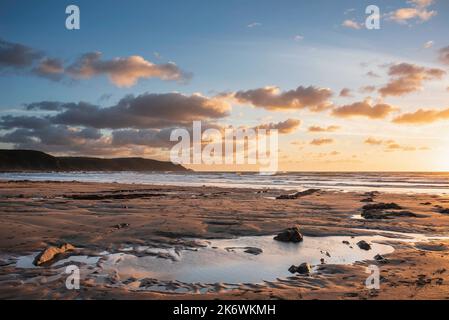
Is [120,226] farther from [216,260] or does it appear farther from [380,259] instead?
[380,259]

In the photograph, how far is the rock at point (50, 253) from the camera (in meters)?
8.42

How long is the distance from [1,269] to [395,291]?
8027mm

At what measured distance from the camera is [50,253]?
29.2ft

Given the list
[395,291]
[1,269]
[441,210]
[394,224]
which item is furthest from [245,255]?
[441,210]

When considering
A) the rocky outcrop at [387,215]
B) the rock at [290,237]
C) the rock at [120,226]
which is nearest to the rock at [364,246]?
the rock at [290,237]

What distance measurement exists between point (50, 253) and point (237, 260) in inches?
182

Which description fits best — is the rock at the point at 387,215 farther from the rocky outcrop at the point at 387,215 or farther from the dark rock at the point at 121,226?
the dark rock at the point at 121,226

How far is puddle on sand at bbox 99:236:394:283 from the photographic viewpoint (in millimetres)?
7812

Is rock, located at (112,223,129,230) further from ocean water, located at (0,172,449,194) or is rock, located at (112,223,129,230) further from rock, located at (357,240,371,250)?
ocean water, located at (0,172,449,194)

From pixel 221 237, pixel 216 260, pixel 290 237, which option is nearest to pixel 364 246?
pixel 290 237

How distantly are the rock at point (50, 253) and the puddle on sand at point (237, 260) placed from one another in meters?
1.29
